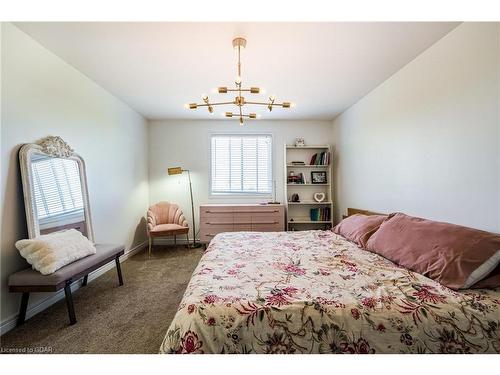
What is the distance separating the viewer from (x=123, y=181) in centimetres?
373

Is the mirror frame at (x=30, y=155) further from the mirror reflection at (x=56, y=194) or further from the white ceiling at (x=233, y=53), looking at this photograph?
the white ceiling at (x=233, y=53)

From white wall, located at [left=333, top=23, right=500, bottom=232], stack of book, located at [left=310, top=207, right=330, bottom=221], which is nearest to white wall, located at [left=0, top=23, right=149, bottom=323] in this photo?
stack of book, located at [left=310, top=207, right=330, bottom=221]

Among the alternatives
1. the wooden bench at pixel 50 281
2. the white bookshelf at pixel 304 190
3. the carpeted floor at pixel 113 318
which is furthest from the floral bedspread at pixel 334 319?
the white bookshelf at pixel 304 190

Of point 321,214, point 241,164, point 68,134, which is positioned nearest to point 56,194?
point 68,134

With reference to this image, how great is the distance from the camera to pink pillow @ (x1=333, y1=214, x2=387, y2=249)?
228cm

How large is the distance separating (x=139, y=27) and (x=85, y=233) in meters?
2.21

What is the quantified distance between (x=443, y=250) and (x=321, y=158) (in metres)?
3.18

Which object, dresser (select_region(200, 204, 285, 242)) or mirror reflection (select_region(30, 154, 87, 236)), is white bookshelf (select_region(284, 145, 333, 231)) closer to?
dresser (select_region(200, 204, 285, 242))

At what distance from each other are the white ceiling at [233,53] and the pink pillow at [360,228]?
1.66 meters

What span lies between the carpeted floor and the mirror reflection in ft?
2.44

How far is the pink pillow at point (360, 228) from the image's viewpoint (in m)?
2.28

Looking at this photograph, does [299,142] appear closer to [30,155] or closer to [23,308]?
[30,155]

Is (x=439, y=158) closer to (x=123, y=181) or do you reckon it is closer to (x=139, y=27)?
(x=139, y=27)
